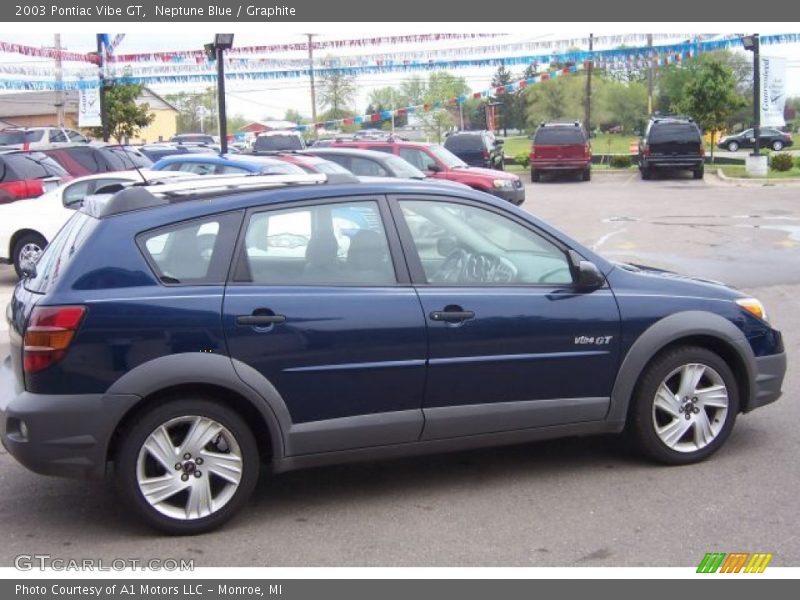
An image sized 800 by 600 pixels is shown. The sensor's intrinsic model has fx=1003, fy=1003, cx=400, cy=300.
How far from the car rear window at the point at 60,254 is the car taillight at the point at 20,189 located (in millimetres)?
8894

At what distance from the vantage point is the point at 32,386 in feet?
15.0

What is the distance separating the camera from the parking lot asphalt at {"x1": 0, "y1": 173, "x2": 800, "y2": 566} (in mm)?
4512

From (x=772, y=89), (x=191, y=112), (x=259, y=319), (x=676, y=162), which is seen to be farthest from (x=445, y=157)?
(x=191, y=112)

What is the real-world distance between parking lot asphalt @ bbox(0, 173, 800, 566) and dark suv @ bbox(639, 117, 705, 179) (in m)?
26.9

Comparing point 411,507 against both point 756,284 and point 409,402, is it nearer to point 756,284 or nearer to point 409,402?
point 409,402

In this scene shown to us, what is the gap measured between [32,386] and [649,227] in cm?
1530

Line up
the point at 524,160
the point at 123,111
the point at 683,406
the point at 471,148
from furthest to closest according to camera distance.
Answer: the point at 524,160
the point at 123,111
the point at 471,148
the point at 683,406

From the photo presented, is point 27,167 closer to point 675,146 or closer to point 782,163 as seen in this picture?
point 675,146

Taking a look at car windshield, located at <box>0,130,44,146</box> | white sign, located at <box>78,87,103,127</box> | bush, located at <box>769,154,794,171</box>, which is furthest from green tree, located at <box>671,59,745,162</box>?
car windshield, located at <box>0,130,44,146</box>

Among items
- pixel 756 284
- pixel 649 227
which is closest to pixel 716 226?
pixel 649 227

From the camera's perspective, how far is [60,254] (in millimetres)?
4980

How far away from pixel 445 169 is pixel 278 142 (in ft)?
51.7

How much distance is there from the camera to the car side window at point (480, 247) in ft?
17.3

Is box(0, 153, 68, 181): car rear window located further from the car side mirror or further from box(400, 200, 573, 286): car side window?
the car side mirror
